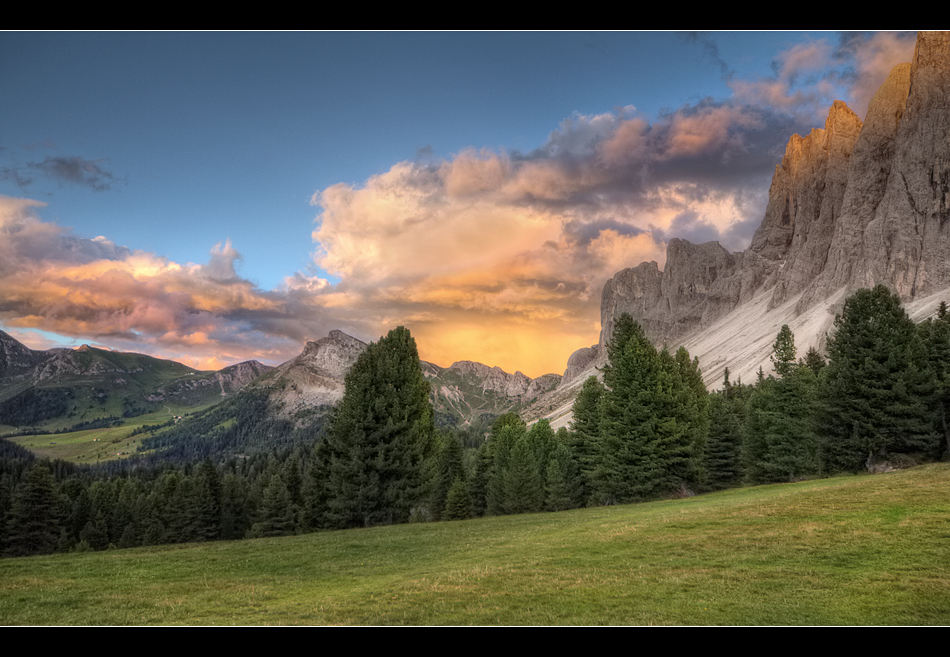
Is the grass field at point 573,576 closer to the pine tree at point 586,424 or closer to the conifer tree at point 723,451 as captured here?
the pine tree at point 586,424

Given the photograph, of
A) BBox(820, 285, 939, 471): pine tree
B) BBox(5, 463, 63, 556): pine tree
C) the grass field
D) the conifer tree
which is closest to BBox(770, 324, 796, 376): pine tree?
the conifer tree

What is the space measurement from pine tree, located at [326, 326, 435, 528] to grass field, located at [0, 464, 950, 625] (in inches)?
429

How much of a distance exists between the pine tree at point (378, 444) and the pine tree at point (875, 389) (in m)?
30.1

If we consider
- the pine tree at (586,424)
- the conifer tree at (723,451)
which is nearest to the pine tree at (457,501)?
the pine tree at (586,424)

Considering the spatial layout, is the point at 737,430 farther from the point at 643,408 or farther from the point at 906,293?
the point at 906,293

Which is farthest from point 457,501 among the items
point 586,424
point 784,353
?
point 784,353

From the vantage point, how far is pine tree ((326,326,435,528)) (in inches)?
1282

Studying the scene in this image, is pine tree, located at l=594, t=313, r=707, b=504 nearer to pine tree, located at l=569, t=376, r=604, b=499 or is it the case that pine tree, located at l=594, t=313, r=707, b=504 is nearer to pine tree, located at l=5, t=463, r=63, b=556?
pine tree, located at l=569, t=376, r=604, b=499

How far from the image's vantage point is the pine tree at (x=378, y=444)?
32.6m

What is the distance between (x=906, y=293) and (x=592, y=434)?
645ft

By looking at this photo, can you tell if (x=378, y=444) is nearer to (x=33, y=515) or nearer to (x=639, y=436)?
(x=639, y=436)

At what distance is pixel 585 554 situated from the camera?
624 inches

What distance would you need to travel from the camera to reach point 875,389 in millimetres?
36625

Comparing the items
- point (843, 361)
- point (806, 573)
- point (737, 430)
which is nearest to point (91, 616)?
point (806, 573)
